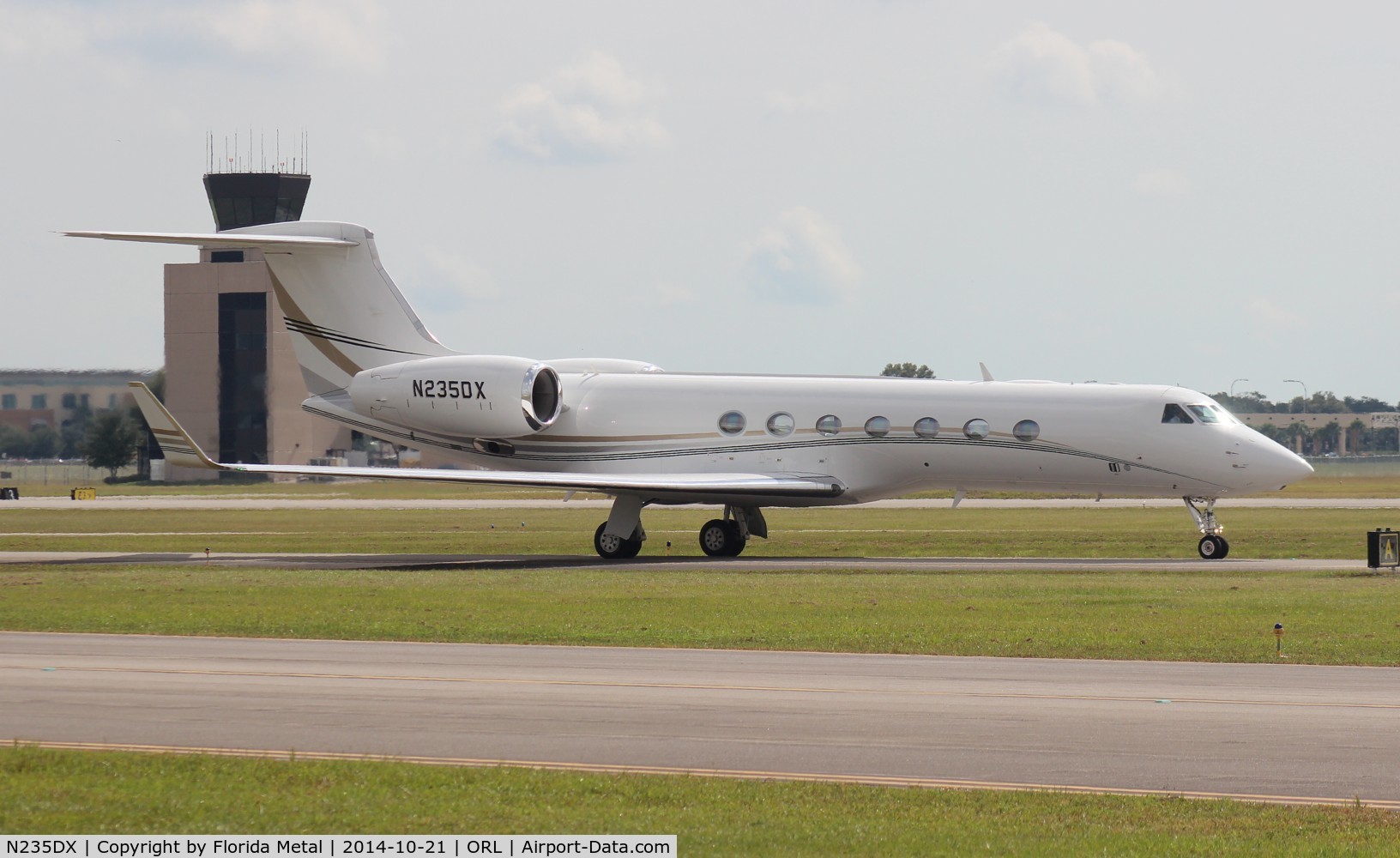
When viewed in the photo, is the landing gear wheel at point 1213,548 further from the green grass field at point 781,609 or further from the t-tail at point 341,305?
the t-tail at point 341,305

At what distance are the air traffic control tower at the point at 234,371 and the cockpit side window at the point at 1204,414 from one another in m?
75.1

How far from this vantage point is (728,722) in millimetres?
13078

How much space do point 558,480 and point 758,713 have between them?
18.7 m

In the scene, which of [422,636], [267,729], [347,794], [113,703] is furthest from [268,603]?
[347,794]

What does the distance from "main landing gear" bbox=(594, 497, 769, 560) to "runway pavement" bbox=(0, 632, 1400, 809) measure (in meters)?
15.5

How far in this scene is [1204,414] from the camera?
3147 centimetres

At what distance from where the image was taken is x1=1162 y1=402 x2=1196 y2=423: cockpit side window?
1233 inches

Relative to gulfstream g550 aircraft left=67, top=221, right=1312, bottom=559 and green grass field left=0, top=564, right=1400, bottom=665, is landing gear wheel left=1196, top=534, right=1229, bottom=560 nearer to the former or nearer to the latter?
gulfstream g550 aircraft left=67, top=221, right=1312, bottom=559

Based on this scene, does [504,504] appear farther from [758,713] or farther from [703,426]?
[758,713]

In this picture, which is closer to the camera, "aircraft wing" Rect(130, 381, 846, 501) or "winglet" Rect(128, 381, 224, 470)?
"winglet" Rect(128, 381, 224, 470)

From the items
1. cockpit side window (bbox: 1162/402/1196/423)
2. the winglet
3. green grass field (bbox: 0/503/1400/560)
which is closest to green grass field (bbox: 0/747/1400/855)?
the winglet

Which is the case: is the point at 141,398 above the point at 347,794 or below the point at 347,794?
above

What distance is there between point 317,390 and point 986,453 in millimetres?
14797

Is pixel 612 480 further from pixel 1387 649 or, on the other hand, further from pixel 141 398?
pixel 1387 649
